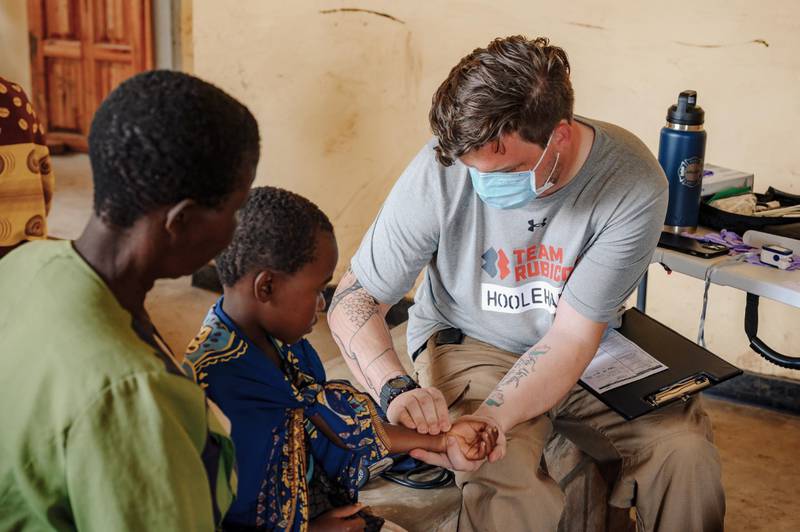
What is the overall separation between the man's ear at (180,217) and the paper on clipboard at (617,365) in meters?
1.39

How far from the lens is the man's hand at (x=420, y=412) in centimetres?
203

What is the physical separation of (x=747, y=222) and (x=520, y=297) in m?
0.91

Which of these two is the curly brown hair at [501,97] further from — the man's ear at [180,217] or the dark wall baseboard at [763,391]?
the dark wall baseboard at [763,391]

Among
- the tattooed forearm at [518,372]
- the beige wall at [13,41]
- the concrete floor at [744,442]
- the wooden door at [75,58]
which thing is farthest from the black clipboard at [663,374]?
the wooden door at [75,58]

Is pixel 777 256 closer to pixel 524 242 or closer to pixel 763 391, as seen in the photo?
pixel 524 242

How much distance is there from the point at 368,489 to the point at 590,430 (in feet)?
2.08

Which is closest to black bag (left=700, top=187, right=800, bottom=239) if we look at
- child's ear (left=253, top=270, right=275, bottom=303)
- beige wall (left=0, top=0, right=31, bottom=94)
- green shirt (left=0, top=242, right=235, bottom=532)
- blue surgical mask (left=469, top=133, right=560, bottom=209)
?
blue surgical mask (left=469, top=133, right=560, bottom=209)

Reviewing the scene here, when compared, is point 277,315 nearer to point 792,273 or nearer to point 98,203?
point 98,203

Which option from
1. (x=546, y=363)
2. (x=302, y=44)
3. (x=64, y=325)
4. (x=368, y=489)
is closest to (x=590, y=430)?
(x=546, y=363)

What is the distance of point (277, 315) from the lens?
1631mm

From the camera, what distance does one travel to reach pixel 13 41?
10.7ft

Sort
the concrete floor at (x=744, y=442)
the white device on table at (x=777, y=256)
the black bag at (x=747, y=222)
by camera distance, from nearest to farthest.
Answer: the white device on table at (x=777, y=256) < the black bag at (x=747, y=222) < the concrete floor at (x=744, y=442)

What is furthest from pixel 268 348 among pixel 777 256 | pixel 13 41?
pixel 13 41

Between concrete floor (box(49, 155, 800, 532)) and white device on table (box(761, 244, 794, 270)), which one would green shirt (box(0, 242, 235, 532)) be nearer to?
white device on table (box(761, 244, 794, 270))
